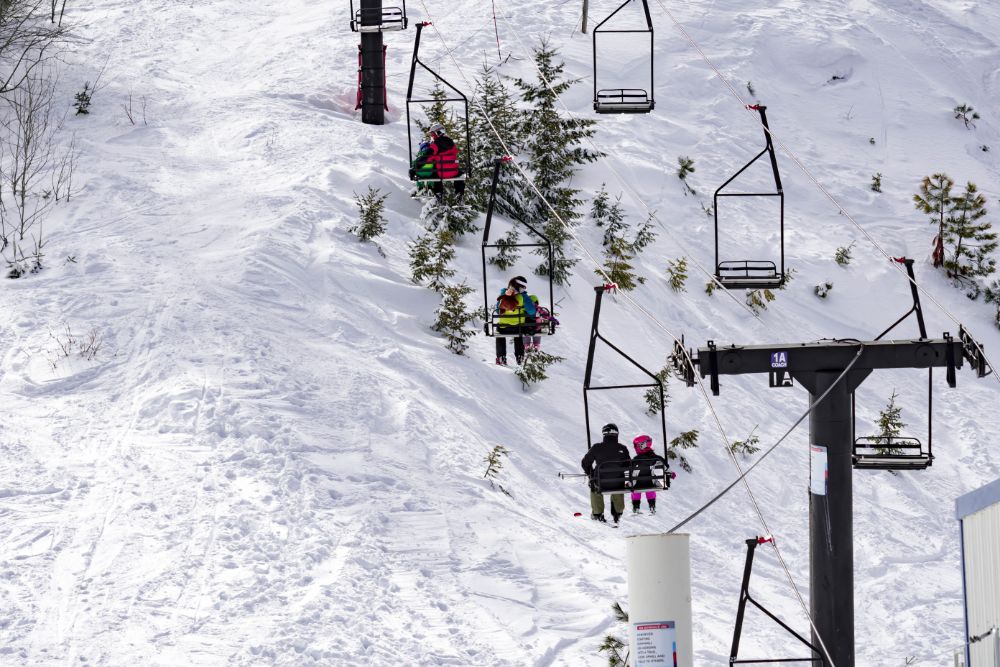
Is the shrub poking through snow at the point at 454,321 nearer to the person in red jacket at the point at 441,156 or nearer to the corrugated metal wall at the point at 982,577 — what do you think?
the person in red jacket at the point at 441,156

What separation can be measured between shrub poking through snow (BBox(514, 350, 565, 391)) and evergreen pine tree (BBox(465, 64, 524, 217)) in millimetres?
3746

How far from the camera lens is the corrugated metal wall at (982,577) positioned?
12.2 m

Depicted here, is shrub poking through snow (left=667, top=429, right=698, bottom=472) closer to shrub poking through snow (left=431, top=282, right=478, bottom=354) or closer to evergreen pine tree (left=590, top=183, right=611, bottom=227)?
shrub poking through snow (left=431, top=282, right=478, bottom=354)

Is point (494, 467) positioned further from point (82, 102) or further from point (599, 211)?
point (82, 102)

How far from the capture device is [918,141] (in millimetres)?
31438

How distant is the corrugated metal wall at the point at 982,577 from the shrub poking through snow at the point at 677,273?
11326 mm

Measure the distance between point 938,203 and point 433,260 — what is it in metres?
12.4

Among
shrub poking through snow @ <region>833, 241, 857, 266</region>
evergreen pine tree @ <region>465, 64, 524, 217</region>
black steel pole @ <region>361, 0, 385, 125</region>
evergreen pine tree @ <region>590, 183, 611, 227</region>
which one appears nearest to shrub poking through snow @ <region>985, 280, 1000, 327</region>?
shrub poking through snow @ <region>833, 241, 857, 266</region>

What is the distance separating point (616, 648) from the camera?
12453 millimetres

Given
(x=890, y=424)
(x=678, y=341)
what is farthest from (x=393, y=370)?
(x=890, y=424)

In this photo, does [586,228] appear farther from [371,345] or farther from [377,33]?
[371,345]

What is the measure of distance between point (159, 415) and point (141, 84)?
1446 centimetres

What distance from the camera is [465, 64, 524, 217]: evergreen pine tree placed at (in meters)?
22.4

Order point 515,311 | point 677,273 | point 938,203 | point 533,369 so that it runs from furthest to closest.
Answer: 1. point 938,203
2. point 677,273
3. point 533,369
4. point 515,311
